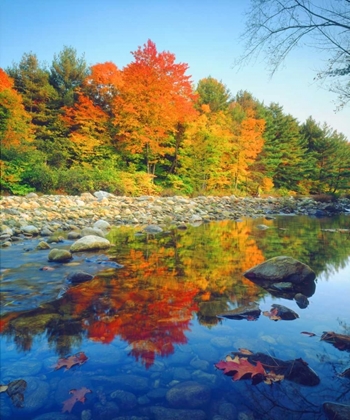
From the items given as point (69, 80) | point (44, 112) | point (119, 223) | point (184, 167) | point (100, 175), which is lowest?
point (119, 223)

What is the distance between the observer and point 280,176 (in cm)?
2862

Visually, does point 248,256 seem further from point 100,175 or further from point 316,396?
point 100,175

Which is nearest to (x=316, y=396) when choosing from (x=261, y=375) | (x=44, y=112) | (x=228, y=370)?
(x=261, y=375)

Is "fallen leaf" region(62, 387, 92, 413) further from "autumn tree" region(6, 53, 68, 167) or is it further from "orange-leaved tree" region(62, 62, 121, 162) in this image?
"autumn tree" region(6, 53, 68, 167)

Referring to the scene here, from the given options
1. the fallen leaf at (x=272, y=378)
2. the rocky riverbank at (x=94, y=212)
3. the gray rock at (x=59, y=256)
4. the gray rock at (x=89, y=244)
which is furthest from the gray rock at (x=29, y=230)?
the fallen leaf at (x=272, y=378)

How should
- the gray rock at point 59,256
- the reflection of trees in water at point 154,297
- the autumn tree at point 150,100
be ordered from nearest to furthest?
the reflection of trees in water at point 154,297
the gray rock at point 59,256
the autumn tree at point 150,100

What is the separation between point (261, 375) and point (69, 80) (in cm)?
2430

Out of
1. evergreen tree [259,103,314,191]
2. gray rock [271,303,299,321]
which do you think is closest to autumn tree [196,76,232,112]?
evergreen tree [259,103,314,191]

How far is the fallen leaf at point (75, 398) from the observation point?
1.57 metres

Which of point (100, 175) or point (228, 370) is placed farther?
point (100, 175)

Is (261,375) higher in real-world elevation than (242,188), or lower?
lower

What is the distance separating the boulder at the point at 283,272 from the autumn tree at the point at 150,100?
47.4 ft

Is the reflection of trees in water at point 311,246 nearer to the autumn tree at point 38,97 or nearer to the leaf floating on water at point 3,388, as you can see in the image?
the leaf floating on water at point 3,388

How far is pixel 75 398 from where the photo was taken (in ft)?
5.36
